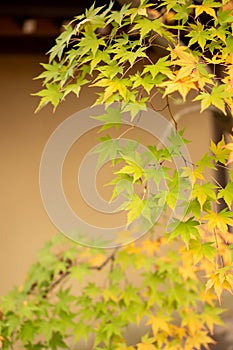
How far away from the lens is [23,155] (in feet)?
17.3

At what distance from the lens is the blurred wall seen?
17.1 feet

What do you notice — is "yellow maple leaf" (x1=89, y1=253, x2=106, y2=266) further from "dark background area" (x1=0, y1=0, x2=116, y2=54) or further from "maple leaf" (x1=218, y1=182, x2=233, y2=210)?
"maple leaf" (x1=218, y1=182, x2=233, y2=210)

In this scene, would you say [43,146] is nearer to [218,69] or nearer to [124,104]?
[218,69]

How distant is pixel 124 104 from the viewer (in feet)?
7.96

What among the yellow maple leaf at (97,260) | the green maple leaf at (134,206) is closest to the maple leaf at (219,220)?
the green maple leaf at (134,206)

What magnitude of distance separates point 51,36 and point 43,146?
889mm

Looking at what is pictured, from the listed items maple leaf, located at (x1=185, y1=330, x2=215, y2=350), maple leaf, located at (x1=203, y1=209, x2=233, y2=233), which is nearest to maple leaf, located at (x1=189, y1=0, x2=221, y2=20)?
maple leaf, located at (x1=203, y1=209, x2=233, y2=233)

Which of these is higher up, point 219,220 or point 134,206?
point 134,206

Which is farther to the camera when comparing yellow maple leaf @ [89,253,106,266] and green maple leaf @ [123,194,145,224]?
yellow maple leaf @ [89,253,106,266]

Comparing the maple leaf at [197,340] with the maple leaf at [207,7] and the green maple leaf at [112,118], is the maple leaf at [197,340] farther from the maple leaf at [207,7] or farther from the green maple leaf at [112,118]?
the maple leaf at [207,7]

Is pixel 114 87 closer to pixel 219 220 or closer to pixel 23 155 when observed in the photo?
pixel 219 220

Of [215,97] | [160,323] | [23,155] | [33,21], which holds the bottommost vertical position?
[160,323]

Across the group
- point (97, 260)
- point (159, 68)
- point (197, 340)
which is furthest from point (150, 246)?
point (159, 68)

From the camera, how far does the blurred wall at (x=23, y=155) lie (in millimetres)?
5227
